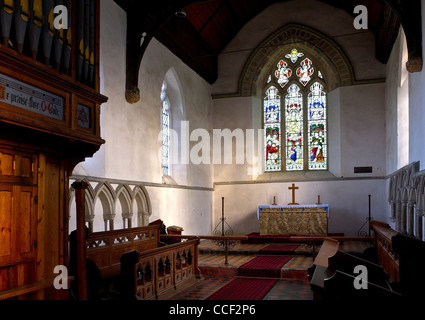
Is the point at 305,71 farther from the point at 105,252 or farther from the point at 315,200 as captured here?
the point at 105,252

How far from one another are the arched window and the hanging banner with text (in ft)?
34.4

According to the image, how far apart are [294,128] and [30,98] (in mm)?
11017

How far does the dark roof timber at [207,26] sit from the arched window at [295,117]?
193 cm

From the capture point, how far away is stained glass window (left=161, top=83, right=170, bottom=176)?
11225mm

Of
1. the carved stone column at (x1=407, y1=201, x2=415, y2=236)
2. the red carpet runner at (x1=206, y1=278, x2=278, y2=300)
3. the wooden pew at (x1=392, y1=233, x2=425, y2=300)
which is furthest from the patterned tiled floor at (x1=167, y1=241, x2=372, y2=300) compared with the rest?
the wooden pew at (x1=392, y1=233, x2=425, y2=300)

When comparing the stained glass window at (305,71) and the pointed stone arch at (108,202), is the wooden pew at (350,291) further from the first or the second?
the stained glass window at (305,71)

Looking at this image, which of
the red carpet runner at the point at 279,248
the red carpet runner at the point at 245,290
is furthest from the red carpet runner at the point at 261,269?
the red carpet runner at the point at 279,248

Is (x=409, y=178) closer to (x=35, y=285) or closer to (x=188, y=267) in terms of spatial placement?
(x=188, y=267)

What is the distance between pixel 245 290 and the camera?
6.77m

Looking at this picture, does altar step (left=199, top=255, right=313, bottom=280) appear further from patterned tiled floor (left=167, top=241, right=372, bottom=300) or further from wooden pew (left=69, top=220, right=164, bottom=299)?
wooden pew (left=69, top=220, right=164, bottom=299)

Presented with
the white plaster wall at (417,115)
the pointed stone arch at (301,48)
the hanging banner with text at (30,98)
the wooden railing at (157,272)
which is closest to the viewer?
the hanging banner with text at (30,98)

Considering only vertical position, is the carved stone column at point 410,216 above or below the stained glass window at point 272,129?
below

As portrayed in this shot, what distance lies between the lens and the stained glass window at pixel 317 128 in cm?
1358

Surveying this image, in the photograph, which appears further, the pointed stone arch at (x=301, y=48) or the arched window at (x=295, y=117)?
the arched window at (x=295, y=117)
